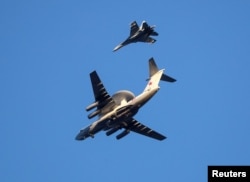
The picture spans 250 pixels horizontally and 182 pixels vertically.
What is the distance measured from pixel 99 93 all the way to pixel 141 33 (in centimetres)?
1580

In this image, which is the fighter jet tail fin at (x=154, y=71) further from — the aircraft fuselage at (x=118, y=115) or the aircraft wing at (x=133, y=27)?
the aircraft wing at (x=133, y=27)

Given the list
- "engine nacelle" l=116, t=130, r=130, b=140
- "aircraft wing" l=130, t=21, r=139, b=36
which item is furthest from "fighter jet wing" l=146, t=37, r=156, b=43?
"engine nacelle" l=116, t=130, r=130, b=140

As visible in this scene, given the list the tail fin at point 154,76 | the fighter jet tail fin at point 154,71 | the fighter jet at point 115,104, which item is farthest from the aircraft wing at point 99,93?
the fighter jet tail fin at point 154,71

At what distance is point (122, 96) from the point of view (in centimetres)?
5900

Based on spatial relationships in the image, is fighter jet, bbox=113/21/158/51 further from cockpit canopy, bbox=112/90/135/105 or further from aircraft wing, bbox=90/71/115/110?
aircraft wing, bbox=90/71/115/110

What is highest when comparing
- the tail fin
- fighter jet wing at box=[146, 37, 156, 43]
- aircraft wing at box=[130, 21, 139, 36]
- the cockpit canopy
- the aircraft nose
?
aircraft wing at box=[130, 21, 139, 36]

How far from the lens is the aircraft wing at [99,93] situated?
5762cm

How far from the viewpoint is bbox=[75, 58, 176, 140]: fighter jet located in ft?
190

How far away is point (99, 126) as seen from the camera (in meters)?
60.7

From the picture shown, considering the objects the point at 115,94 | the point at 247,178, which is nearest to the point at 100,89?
the point at 115,94

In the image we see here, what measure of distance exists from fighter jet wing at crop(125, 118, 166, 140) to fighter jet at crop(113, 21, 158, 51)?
1293 cm

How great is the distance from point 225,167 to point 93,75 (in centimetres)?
1795

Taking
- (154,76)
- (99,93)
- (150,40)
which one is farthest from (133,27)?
(99,93)

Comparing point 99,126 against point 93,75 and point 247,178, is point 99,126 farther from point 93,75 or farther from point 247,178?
point 247,178
